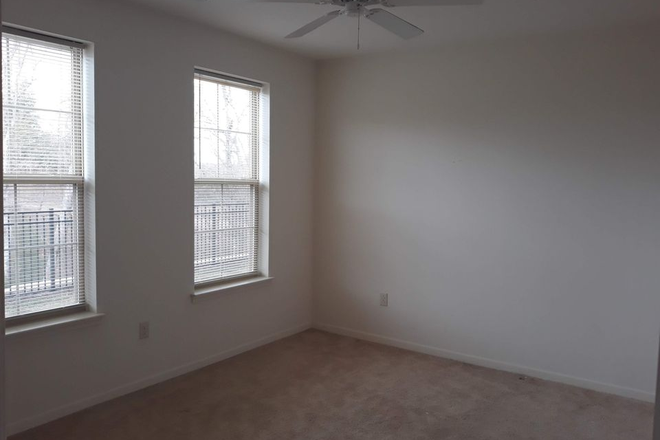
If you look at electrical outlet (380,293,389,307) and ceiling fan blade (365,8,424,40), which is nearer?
ceiling fan blade (365,8,424,40)

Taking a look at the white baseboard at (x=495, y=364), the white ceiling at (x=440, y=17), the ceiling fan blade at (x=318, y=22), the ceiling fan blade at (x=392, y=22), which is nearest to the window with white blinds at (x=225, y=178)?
the white ceiling at (x=440, y=17)

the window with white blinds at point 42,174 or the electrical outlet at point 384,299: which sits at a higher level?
the window with white blinds at point 42,174

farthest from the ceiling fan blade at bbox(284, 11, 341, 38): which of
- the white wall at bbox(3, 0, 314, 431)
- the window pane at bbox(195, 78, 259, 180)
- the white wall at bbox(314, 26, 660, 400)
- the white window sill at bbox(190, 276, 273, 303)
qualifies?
the white window sill at bbox(190, 276, 273, 303)

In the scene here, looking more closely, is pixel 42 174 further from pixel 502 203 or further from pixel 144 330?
pixel 502 203

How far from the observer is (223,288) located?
159 inches

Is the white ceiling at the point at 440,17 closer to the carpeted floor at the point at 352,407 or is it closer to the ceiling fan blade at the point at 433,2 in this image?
the ceiling fan blade at the point at 433,2

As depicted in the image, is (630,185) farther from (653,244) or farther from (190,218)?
(190,218)

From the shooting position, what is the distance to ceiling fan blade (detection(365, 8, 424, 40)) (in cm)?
251

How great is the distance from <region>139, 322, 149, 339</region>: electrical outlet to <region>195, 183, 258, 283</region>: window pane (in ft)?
1.81

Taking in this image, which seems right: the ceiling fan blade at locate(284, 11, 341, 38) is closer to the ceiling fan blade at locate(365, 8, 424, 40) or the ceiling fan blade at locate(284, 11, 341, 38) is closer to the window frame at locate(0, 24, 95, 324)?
the ceiling fan blade at locate(365, 8, 424, 40)

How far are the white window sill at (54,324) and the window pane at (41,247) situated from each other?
8 centimetres

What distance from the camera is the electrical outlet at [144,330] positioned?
350 centimetres

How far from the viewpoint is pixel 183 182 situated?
372 cm

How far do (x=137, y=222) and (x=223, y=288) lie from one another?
0.92 m
